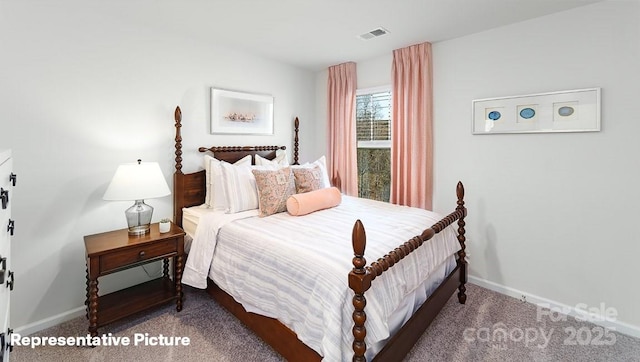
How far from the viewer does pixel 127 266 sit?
2.15 meters

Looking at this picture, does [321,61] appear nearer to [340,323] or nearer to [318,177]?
[318,177]

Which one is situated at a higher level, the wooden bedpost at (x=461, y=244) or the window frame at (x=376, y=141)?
the window frame at (x=376, y=141)

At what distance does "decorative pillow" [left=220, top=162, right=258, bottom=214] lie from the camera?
2.64 m

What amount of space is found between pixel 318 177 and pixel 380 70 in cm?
151

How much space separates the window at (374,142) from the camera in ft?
11.7

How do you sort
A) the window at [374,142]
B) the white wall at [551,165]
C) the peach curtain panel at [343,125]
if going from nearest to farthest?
the white wall at [551,165] → the window at [374,142] → the peach curtain panel at [343,125]

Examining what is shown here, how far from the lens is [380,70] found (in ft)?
11.4

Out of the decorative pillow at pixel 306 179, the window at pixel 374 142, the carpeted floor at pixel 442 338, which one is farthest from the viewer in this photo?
the window at pixel 374 142

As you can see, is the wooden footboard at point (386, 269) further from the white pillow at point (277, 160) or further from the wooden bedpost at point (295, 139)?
the wooden bedpost at point (295, 139)

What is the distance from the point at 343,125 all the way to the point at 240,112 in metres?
1.27

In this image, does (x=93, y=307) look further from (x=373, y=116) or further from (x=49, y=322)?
(x=373, y=116)

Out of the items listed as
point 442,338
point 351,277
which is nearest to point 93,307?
point 351,277

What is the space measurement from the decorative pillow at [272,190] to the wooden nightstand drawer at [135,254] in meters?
0.76

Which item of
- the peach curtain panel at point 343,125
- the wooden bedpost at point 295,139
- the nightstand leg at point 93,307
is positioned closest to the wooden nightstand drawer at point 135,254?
the nightstand leg at point 93,307
